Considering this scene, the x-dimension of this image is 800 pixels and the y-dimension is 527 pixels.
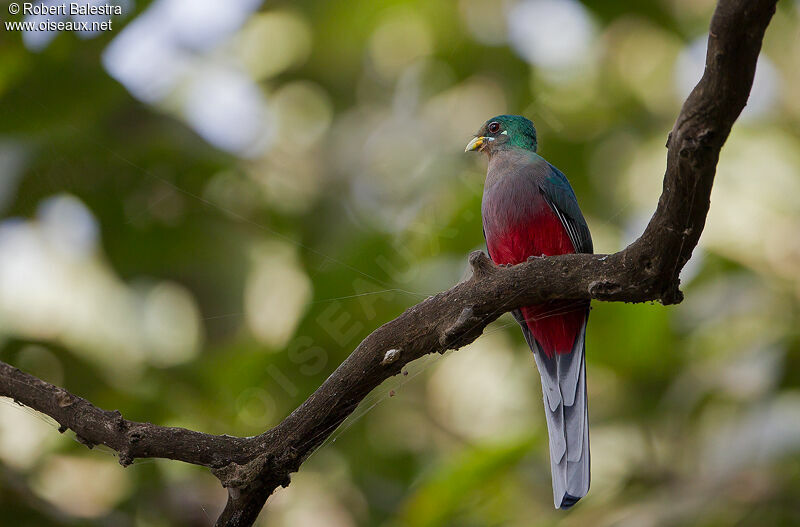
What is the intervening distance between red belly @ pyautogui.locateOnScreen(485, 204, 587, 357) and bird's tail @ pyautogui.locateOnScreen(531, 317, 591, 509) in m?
0.06

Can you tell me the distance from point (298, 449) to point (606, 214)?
289 centimetres

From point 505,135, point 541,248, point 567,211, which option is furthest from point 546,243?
point 505,135

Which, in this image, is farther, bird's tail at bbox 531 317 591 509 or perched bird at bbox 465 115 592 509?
perched bird at bbox 465 115 592 509

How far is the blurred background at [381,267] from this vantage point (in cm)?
479

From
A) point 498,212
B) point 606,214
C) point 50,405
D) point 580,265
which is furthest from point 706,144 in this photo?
point 606,214

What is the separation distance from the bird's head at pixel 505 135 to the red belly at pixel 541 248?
487 millimetres

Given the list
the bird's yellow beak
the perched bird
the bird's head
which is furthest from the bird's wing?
the bird's yellow beak

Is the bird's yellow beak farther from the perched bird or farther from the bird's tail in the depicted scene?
the bird's tail

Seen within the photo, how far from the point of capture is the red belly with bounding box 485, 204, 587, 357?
338 cm

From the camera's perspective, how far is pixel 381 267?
4.33 metres

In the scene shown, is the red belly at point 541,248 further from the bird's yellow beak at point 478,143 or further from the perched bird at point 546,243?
the bird's yellow beak at point 478,143

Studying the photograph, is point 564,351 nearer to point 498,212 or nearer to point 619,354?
point 498,212

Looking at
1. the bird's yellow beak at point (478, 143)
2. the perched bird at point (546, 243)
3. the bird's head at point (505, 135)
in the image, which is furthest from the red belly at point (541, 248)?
the bird's yellow beak at point (478, 143)

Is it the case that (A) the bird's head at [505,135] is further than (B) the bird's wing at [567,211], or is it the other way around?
(A) the bird's head at [505,135]
